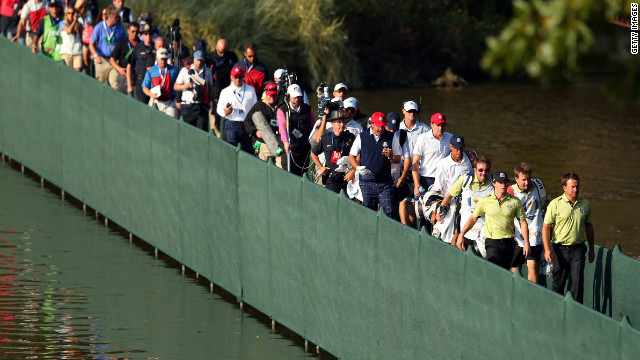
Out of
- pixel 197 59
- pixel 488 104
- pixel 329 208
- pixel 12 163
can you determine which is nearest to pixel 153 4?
pixel 488 104

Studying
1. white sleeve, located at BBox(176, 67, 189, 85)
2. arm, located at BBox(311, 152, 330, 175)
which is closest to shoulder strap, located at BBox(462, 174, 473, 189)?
arm, located at BBox(311, 152, 330, 175)

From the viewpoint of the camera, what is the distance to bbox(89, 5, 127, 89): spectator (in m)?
24.0

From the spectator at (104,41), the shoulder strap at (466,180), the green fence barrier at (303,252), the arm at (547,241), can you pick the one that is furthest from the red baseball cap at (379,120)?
the spectator at (104,41)

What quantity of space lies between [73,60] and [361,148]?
9933mm

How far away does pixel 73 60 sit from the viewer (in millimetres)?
24922

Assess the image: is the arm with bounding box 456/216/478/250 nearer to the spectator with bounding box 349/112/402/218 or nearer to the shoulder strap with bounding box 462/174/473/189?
the shoulder strap with bounding box 462/174/473/189

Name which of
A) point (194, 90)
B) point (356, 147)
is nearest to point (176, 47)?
point (194, 90)

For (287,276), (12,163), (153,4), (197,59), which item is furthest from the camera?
(153,4)

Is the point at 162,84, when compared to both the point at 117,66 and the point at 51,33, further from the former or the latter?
the point at 51,33

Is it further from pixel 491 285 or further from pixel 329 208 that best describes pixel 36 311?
pixel 491 285

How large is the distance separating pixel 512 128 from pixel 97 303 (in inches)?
824

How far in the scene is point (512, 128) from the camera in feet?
124

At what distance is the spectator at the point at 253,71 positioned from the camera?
70.3ft

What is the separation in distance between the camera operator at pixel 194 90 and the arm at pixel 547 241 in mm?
7671
